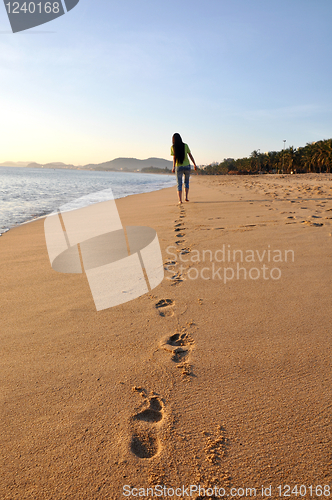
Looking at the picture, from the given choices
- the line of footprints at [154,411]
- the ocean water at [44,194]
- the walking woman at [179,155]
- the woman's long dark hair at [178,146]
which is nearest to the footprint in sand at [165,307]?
the line of footprints at [154,411]

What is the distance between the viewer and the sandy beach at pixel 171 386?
0.91m

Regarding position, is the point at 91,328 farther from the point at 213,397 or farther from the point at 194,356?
the point at 213,397

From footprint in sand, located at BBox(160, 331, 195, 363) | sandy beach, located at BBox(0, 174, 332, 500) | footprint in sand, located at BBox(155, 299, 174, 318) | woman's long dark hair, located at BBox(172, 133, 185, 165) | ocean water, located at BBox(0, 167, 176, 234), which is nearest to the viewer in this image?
sandy beach, located at BBox(0, 174, 332, 500)

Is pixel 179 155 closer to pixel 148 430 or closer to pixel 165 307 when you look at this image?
pixel 165 307

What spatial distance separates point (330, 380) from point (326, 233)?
250 centimetres

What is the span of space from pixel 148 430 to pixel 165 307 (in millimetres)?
928

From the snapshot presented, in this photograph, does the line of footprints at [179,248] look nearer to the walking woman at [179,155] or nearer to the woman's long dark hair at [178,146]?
the walking woman at [179,155]

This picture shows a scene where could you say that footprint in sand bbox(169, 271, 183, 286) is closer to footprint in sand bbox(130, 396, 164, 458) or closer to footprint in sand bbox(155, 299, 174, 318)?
→ footprint in sand bbox(155, 299, 174, 318)

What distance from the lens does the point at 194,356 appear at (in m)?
1.44

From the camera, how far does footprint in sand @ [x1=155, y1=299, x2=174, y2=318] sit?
1.86 metres

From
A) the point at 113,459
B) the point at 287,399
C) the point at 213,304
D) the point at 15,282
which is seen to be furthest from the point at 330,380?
the point at 15,282

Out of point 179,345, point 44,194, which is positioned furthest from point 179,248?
point 44,194

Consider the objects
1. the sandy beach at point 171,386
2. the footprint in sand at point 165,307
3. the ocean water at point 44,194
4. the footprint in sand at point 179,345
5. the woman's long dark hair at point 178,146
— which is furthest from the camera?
the ocean water at point 44,194

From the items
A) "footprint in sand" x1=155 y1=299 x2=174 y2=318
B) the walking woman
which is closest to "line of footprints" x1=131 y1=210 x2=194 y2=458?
"footprint in sand" x1=155 y1=299 x2=174 y2=318
